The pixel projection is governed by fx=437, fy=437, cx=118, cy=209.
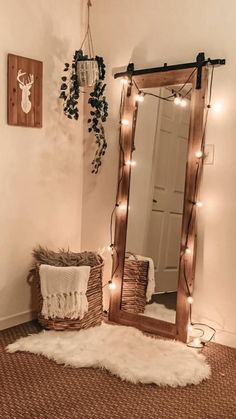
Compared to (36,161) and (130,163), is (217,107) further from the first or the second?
(36,161)

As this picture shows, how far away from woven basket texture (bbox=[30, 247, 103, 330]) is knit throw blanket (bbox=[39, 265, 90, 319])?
0.06 metres

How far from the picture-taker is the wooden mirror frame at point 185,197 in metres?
2.79

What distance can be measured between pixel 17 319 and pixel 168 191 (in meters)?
1.37

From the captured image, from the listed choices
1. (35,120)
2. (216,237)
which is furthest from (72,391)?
(35,120)

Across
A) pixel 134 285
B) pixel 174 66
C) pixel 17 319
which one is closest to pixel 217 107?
pixel 174 66

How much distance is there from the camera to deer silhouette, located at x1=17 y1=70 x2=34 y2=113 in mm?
2898

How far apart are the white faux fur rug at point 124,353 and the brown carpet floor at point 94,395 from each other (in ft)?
0.16

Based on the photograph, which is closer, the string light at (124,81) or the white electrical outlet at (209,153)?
the white electrical outlet at (209,153)

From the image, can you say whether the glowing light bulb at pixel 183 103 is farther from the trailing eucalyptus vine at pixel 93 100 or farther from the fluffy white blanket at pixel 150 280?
the fluffy white blanket at pixel 150 280

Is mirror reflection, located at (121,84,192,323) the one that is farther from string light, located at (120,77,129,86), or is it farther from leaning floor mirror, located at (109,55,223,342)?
string light, located at (120,77,129,86)

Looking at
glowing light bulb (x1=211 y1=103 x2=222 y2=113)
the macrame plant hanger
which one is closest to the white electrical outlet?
glowing light bulb (x1=211 y1=103 x2=222 y2=113)

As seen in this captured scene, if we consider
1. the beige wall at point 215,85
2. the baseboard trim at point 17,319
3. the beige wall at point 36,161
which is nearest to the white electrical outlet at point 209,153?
the beige wall at point 215,85

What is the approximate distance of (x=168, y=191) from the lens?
2.90m

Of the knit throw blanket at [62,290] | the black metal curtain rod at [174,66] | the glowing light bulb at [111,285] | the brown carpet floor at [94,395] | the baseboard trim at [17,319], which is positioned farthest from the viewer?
the glowing light bulb at [111,285]
